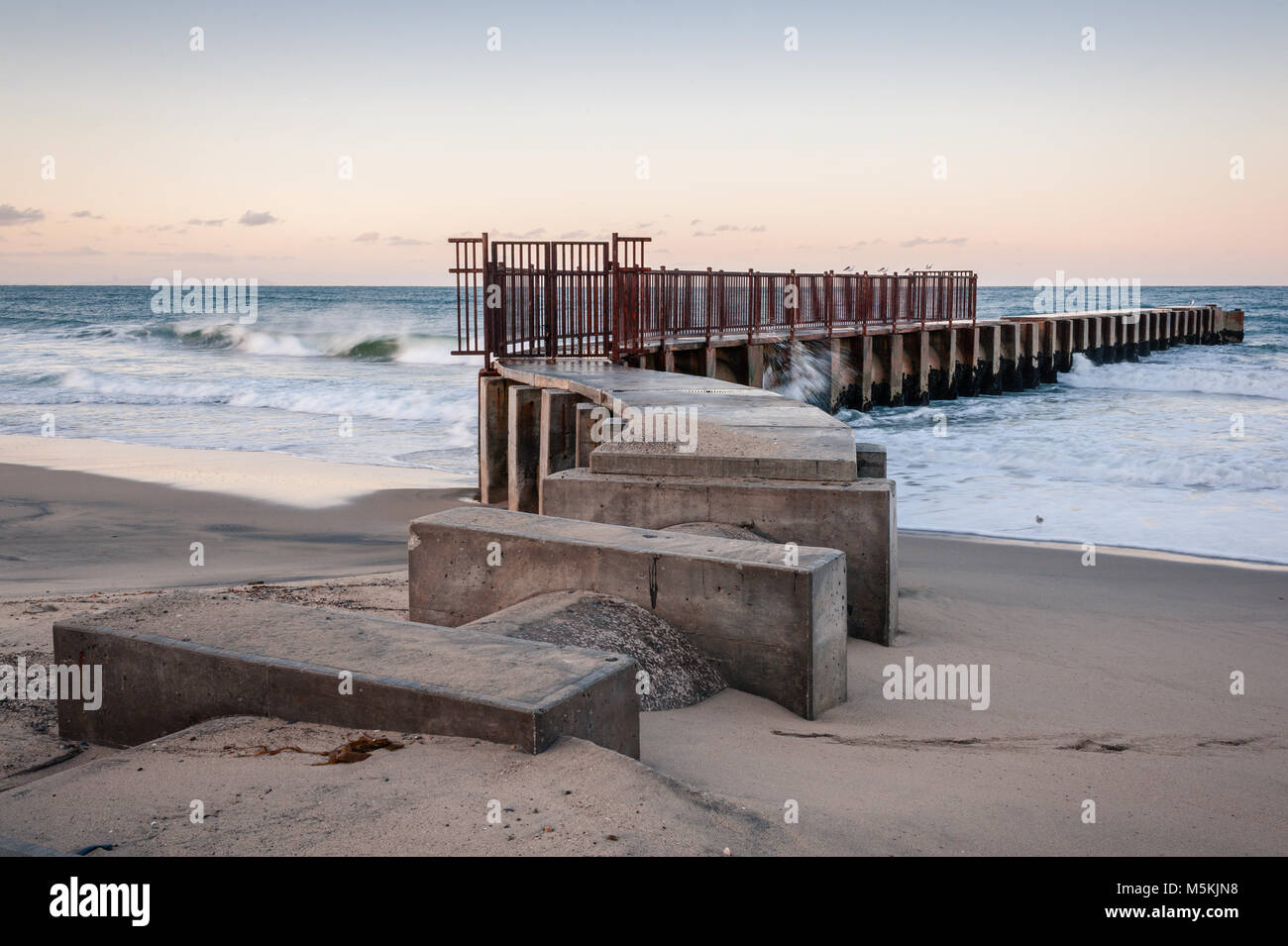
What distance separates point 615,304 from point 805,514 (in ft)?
27.7

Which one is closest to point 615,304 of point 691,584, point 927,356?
point 691,584

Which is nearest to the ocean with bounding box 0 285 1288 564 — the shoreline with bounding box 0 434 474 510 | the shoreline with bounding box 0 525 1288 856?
the shoreline with bounding box 0 434 474 510

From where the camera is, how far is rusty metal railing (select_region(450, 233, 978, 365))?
46.0 feet

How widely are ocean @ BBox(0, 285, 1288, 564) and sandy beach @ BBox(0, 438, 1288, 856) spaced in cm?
319

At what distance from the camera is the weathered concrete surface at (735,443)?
724 cm

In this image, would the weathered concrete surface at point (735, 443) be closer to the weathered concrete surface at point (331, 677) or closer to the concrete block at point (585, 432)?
the concrete block at point (585, 432)

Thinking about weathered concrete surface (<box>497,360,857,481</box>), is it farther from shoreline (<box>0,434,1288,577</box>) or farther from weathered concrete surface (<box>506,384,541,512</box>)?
shoreline (<box>0,434,1288,577</box>)

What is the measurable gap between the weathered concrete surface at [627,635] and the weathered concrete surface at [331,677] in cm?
74

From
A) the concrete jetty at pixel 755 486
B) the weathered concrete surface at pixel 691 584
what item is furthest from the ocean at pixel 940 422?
the weathered concrete surface at pixel 691 584

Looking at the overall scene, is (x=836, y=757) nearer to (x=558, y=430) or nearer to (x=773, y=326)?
(x=558, y=430)

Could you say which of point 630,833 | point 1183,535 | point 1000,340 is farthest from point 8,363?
point 630,833

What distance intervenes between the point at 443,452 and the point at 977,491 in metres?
8.82

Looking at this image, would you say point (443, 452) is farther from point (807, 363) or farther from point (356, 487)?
point (807, 363)
